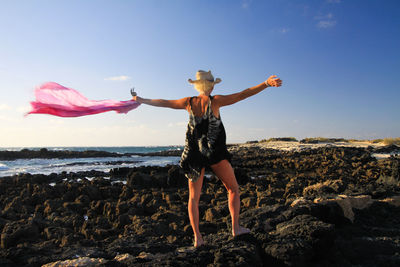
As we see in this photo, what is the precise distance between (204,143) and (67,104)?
87.8 inches

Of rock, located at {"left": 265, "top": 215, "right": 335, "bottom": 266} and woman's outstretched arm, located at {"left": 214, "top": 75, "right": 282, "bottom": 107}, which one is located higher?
woman's outstretched arm, located at {"left": 214, "top": 75, "right": 282, "bottom": 107}

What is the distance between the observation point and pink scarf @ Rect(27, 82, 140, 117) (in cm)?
408

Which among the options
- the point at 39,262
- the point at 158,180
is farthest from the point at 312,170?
the point at 39,262

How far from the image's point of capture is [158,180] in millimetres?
11344

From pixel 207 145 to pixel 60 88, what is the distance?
2511 mm

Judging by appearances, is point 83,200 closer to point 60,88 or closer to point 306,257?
point 60,88

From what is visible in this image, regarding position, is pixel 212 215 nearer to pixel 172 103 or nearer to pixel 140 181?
pixel 172 103

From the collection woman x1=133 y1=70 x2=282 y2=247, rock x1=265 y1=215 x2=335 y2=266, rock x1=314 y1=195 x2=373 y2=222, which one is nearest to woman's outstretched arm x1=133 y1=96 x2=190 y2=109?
woman x1=133 y1=70 x2=282 y2=247

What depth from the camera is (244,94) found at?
3.43 meters

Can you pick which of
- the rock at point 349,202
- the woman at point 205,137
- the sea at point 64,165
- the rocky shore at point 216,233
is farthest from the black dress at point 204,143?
the sea at point 64,165

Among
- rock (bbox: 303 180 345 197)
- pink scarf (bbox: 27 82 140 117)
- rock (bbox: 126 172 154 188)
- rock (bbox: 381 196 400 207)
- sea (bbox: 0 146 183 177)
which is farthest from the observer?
sea (bbox: 0 146 183 177)

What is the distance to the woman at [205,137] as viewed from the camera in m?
3.45

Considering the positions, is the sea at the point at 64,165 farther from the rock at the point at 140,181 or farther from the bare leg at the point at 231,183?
the bare leg at the point at 231,183

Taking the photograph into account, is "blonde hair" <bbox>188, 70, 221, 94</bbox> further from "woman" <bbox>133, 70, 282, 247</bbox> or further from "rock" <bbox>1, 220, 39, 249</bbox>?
"rock" <bbox>1, 220, 39, 249</bbox>
